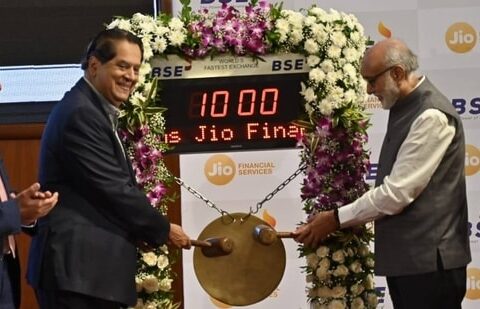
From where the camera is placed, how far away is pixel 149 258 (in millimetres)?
4035

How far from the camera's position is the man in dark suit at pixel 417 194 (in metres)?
3.39

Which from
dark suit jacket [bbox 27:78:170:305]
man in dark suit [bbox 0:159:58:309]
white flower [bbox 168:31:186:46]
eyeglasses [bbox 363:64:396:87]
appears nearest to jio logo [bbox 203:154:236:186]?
white flower [bbox 168:31:186:46]

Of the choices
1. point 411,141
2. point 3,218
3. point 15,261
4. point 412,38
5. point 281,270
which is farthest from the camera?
point 412,38

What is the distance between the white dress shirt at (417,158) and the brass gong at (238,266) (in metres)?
0.83

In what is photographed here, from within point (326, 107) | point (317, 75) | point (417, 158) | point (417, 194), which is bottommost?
point (417, 194)

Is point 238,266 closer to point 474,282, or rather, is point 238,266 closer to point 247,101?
Answer: point 247,101

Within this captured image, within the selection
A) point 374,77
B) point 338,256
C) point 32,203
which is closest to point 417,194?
point 374,77

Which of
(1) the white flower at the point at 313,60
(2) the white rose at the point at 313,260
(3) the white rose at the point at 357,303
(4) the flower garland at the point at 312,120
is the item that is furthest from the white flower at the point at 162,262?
(1) the white flower at the point at 313,60

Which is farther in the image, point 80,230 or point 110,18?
point 110,18

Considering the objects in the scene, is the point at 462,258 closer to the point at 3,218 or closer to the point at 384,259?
the point at 384,259

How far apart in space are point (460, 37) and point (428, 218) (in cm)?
243

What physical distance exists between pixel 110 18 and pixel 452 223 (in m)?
3.36

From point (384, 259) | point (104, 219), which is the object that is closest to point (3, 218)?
point (104, 219)

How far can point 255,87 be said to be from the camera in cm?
431
